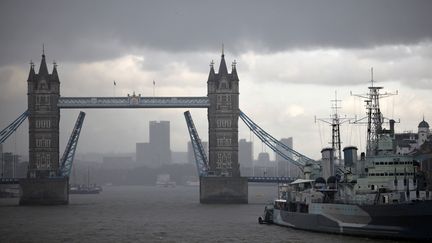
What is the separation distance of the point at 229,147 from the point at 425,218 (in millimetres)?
74751

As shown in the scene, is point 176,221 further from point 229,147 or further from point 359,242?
point 229,147

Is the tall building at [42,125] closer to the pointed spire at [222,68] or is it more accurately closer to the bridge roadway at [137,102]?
the bridge roadway at [137,102]

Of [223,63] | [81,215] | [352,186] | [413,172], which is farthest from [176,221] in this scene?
[223,63]

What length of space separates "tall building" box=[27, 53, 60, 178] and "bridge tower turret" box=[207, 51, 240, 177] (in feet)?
81.0

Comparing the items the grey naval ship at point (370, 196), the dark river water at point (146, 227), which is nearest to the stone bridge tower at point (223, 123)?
the dark river water at point (146, 227)

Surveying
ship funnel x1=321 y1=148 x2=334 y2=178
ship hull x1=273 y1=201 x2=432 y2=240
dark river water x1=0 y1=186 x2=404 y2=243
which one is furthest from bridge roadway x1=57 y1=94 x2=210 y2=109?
ship hull x1=273 y1=201 x2=432 y2=240

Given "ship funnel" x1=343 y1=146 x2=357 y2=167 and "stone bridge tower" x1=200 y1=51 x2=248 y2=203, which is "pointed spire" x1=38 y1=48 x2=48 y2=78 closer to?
"stone bridge tower" x1=200 y1=51 x2=248 y2=203

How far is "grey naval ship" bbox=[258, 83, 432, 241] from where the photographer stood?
64.8 m

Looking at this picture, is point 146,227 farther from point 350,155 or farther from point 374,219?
point 374,219

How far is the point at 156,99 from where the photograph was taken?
137 m

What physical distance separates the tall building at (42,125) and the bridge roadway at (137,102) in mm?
3211

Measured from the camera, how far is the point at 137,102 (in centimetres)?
13638

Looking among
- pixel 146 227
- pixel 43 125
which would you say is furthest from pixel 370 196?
pixel 43 125

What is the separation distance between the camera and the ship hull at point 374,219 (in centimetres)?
6359
